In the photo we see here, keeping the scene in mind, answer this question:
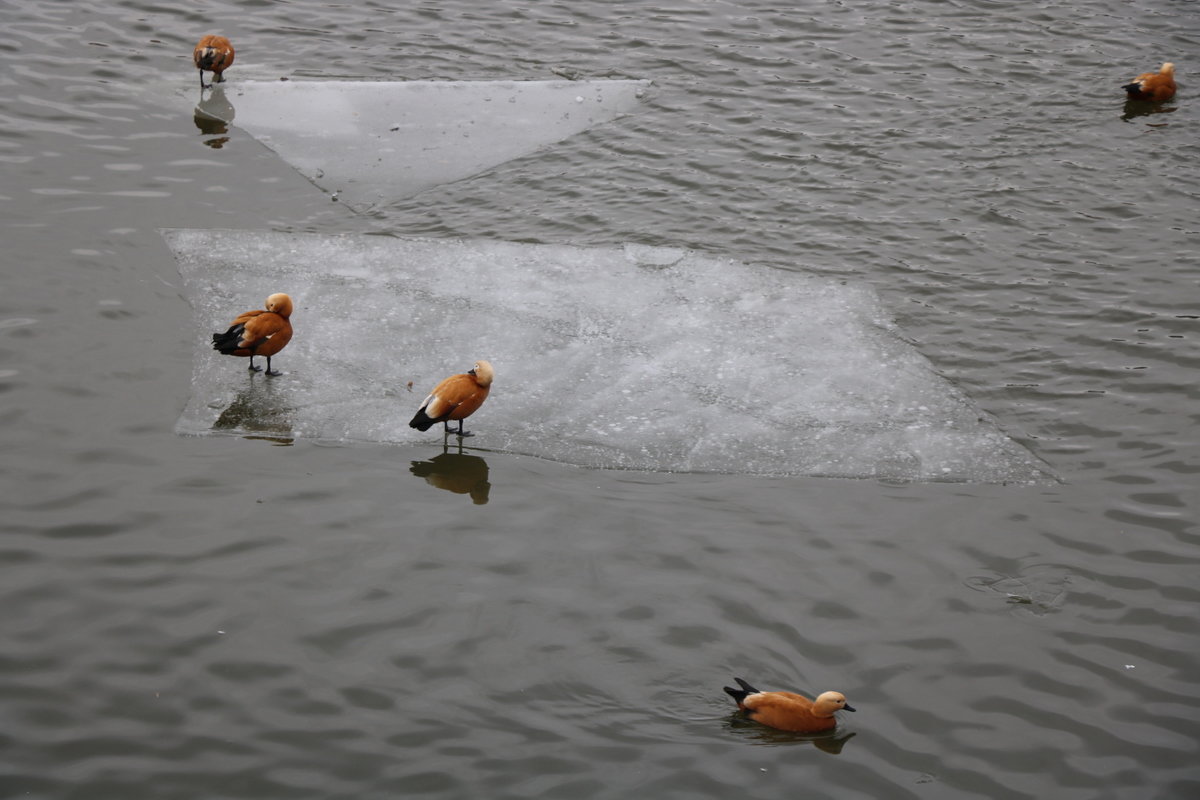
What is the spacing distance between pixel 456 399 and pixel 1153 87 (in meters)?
8.46

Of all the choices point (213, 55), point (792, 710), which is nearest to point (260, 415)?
point (792, 710)

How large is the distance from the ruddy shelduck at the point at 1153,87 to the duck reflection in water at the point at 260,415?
8.94 metres

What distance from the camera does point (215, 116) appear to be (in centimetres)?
1006

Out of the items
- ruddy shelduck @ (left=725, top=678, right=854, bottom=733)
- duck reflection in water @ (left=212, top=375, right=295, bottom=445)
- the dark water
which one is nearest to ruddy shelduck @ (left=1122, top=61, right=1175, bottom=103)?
the dark water

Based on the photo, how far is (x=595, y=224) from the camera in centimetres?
893

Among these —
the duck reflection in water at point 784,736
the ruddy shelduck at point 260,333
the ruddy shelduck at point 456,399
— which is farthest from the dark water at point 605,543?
the ruddy shelduck at point 260,333

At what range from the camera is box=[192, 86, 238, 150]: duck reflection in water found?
972 centimetres

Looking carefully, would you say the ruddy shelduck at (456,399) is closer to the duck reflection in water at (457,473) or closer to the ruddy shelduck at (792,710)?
the duck reflection in water at (457,473)

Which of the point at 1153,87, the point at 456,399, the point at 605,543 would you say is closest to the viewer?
the point at 605,543

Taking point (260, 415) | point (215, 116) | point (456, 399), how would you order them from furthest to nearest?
point (215, 116), point (260, 415), point (456, 399)

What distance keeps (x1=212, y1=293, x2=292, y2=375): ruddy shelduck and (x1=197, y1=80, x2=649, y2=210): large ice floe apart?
8.63 ft

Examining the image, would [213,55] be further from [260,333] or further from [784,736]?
[784,736]

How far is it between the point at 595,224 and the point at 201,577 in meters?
4.72

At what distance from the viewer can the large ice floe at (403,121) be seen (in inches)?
373
